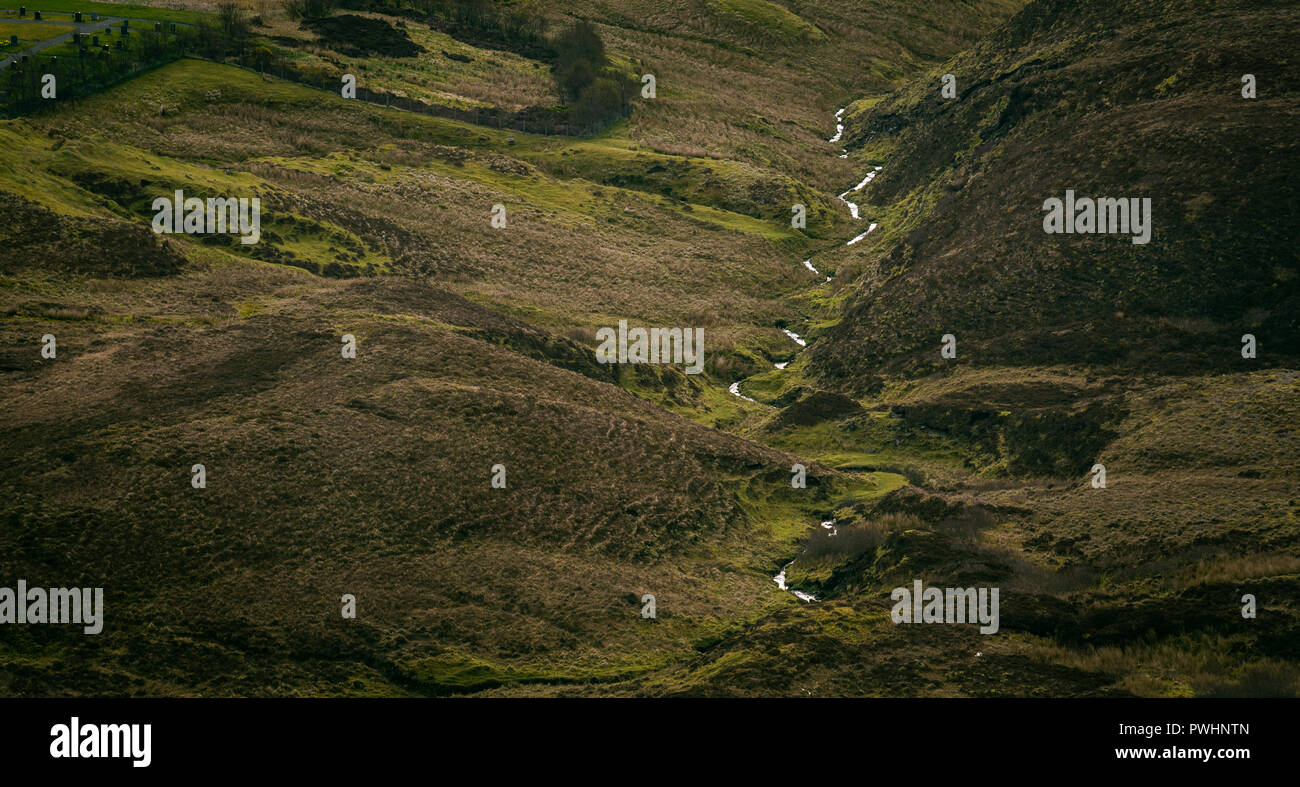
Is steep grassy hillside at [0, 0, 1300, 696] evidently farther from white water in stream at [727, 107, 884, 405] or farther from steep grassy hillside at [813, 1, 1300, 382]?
white water in stream at [727, 107, 884, 405]

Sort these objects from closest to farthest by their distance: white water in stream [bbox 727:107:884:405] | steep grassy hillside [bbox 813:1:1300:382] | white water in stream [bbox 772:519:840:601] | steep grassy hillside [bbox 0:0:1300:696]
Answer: steep grassy hillside [bbox 0:0:1300:696] < white water in stream [bbox 772:519:840:601] < white water in stream [bbox 727:107:884:405] < steep grassy hillside [bbox 813:1:1300:382]

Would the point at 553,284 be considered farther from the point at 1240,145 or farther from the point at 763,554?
the point at 1240,145

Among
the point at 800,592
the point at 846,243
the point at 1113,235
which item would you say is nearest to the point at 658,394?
the point at 800,592

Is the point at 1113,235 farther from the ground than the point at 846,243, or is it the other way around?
the point at 846,243

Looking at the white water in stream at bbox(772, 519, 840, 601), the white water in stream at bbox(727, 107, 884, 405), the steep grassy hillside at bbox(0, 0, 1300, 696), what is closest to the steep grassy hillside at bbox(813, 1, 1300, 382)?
the steep grassy hillside at bbox(0, 0, 1300, 696)

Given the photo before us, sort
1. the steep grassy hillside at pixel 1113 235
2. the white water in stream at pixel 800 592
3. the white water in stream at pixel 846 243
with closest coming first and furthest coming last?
the white water in stream at pixel 800 592 → the white water in stream at pixel 846 243 → the steep grassy hillside at pixel 1113 235

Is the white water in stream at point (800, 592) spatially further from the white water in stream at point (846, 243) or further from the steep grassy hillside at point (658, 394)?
the steep grassy hillside at point (658, 394)

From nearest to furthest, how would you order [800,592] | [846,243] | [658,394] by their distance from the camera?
[800,592] → [658,394] → [846,243]

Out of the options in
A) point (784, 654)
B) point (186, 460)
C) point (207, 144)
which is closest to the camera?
point (784, 654)

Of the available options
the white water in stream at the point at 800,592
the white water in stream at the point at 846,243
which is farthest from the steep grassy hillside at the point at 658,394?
the white water in stream at the point at 846,243

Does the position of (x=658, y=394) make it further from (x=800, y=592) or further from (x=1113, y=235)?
(x=1113, y=235)
